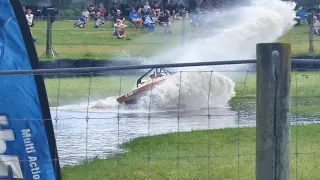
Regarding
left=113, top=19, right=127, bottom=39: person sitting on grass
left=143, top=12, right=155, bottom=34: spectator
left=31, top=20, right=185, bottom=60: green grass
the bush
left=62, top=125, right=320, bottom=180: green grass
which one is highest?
the bush

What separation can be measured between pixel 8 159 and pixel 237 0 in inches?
1268

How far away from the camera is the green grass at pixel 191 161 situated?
855 centimetres

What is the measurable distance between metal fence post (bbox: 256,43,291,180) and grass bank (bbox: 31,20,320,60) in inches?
995

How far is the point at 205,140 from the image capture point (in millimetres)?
11398

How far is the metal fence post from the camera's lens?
3990 mm

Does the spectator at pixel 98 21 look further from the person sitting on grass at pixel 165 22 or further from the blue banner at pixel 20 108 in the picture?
the blue banner at pixel 20 108

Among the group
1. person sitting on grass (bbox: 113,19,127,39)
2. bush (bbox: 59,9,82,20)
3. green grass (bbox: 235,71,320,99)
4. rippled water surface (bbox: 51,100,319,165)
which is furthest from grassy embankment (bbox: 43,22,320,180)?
bush (bbox: 59,9,82,20)

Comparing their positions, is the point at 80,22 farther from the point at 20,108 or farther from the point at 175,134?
the point at 20,108

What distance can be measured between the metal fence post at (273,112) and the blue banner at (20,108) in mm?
2613

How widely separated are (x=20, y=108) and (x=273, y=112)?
2.77m

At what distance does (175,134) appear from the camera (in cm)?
1195

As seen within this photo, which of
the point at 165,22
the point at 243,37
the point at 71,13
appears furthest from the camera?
the point at 71,13

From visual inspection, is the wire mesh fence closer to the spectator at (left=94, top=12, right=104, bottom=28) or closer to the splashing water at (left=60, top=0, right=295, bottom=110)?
the splashing water at (left=60, top=0, right=295, bottom=110)

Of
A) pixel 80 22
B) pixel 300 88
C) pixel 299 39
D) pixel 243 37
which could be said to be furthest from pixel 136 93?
pixel 80 22
